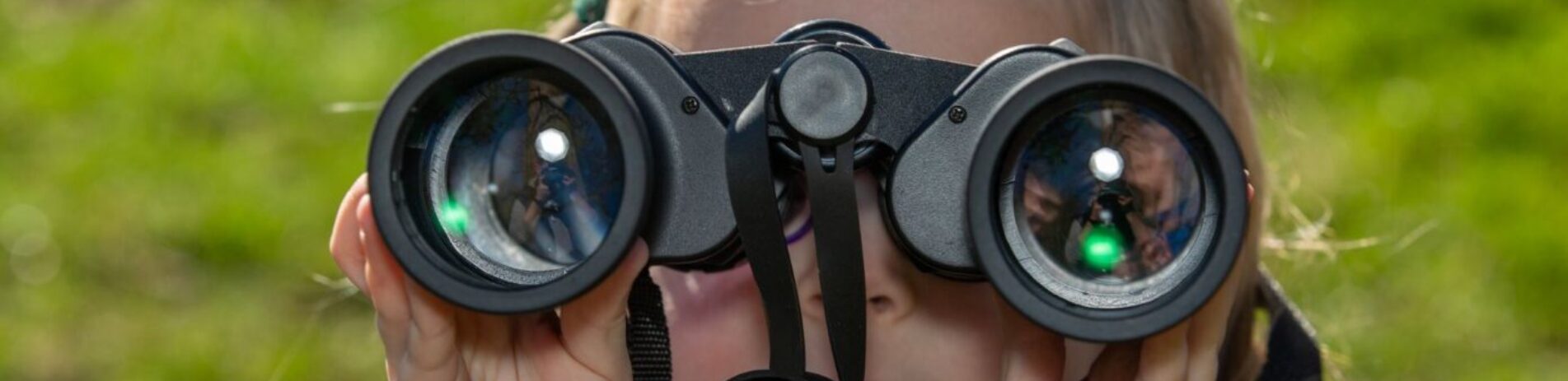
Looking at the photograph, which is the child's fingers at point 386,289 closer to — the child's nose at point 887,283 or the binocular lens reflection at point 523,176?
the binocular lens reflection at point 523,176

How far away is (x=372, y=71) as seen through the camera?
9.82ft

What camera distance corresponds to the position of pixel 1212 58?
5.71 feet

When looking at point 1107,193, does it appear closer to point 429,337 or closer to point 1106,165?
point 1106,165

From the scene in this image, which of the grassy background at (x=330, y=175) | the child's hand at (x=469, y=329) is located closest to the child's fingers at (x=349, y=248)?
the child's hand at (x=469, y=329)

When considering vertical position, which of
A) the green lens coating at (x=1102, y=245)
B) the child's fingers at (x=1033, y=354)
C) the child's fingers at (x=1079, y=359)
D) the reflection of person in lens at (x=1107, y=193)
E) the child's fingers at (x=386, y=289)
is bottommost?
the child's fingers at (x=1079, y=359)

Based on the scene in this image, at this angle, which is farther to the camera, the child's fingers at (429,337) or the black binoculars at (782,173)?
the child's fingers at (429,337)

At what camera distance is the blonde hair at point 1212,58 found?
1.66 metres

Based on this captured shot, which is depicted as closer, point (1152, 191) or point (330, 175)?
point (1152, 191)

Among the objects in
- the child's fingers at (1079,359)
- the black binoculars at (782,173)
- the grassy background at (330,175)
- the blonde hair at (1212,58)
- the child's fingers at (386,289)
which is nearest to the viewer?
the black binoculars at (782,173)

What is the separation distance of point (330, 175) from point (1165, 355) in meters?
1.80

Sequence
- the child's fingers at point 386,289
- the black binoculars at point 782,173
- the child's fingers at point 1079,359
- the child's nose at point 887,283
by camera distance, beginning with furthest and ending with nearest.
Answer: the child's fingers at point 1079,359 < the child's nose at point 887,283 < the child's fingers at point 386,289 < the black binoculars at point 782,173

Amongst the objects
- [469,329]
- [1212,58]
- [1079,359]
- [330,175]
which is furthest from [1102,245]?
[330,175]

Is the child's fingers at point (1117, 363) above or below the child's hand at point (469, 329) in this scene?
below

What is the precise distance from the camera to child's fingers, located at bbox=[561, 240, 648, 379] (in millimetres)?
1228
